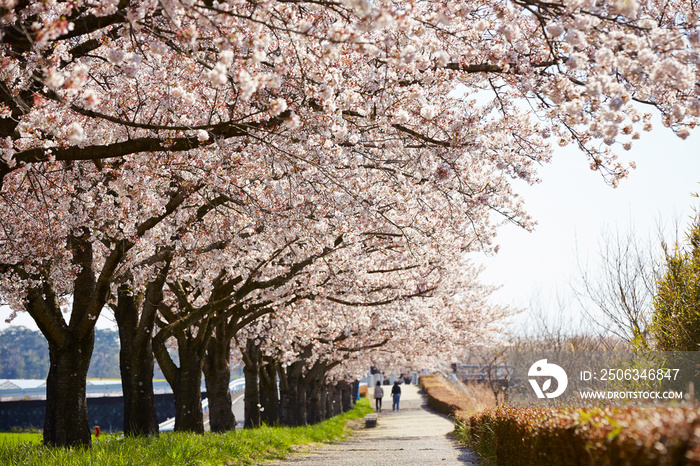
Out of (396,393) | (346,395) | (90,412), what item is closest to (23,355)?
(90,412)

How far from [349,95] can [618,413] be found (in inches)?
159

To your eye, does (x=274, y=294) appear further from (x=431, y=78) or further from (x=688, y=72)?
(x=688, y=72)

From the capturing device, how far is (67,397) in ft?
32.4

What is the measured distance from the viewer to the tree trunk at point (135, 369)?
12094mm

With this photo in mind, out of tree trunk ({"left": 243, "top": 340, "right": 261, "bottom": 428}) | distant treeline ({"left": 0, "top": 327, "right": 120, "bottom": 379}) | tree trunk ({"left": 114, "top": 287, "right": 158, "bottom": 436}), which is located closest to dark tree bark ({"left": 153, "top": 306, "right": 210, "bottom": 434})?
tree trunk ({"left": 114, "top": 287, "right": 158, "bottom": 436})

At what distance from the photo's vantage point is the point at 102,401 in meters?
41.8

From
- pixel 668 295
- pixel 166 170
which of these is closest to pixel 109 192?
pixel 166 170

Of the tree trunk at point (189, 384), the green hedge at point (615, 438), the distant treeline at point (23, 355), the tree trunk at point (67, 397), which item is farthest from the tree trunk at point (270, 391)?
the distant treeline at point (23, 355)

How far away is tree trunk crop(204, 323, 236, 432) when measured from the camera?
53.1 ft

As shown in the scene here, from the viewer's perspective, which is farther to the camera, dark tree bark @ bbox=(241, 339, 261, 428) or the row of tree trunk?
the row of tree trunk

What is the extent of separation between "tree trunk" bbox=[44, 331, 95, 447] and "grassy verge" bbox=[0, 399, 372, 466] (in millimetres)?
357

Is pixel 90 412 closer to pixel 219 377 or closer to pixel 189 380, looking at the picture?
pixel 219 377

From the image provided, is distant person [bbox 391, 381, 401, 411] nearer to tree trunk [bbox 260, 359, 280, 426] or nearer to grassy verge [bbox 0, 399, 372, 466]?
tree trunk [bbox 260, 359, 280, 426]

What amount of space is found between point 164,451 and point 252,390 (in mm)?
9681
